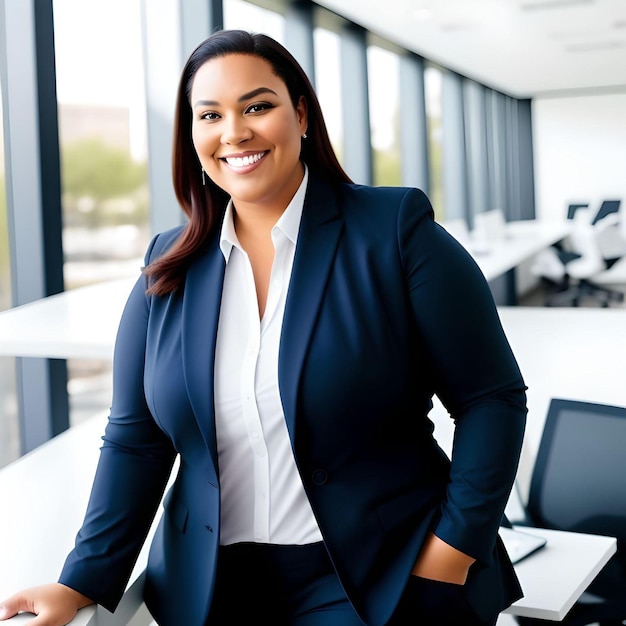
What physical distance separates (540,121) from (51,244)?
11977 millimetres

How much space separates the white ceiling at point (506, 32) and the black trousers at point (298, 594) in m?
4.76

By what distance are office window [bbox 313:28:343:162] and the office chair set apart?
4239 mm

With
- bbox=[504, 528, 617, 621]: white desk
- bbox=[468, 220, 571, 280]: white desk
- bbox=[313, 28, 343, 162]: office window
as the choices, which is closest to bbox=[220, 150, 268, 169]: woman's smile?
bbox=[504, 528, 617, 621]: white desk

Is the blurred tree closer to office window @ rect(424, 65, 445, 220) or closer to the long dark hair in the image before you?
the long dark hair

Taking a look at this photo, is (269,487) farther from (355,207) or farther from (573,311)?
(573,311)

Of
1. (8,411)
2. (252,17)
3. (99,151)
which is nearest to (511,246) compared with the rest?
(252,17)

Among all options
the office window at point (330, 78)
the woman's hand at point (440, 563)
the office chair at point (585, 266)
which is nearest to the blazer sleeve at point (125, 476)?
the woman's hand at point (440, 563)

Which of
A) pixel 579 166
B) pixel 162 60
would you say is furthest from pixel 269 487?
pixel 579 166

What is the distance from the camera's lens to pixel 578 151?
1335 cm

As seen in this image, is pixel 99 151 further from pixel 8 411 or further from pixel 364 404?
pixel 364 404

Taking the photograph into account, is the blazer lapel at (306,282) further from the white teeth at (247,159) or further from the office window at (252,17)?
the office window at (252,17)

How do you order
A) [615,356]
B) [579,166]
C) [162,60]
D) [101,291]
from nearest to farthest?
1. [101,291]
2. [162,60]
3. [615,356]
4. [579,166]

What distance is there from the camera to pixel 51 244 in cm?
281

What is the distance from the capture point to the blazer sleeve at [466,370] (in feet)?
3.78
